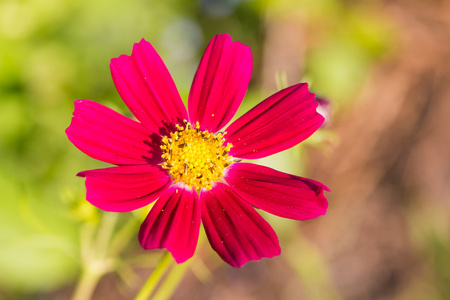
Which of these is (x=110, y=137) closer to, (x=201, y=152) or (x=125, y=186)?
(x=125, y=186)

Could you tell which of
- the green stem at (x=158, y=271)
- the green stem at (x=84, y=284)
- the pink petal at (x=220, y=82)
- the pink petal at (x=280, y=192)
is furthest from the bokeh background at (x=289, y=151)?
the green stem at (x=158, y=271)

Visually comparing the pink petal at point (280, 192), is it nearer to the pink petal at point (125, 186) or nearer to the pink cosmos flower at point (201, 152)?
the pink cosmos flower at point (201, 152)

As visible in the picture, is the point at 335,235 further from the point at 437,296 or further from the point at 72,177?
the point at 72,177

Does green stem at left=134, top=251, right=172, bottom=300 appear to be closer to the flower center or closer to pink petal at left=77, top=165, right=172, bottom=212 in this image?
pink petal at left=77, top=165, right=172, bottom=212

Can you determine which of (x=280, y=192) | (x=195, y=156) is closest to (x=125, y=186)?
(x=195, y=156)

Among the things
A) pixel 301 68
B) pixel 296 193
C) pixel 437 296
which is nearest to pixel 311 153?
pixel 301 68

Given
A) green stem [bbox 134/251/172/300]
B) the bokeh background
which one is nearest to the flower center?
green stem [bbox 134/251/172/300]
